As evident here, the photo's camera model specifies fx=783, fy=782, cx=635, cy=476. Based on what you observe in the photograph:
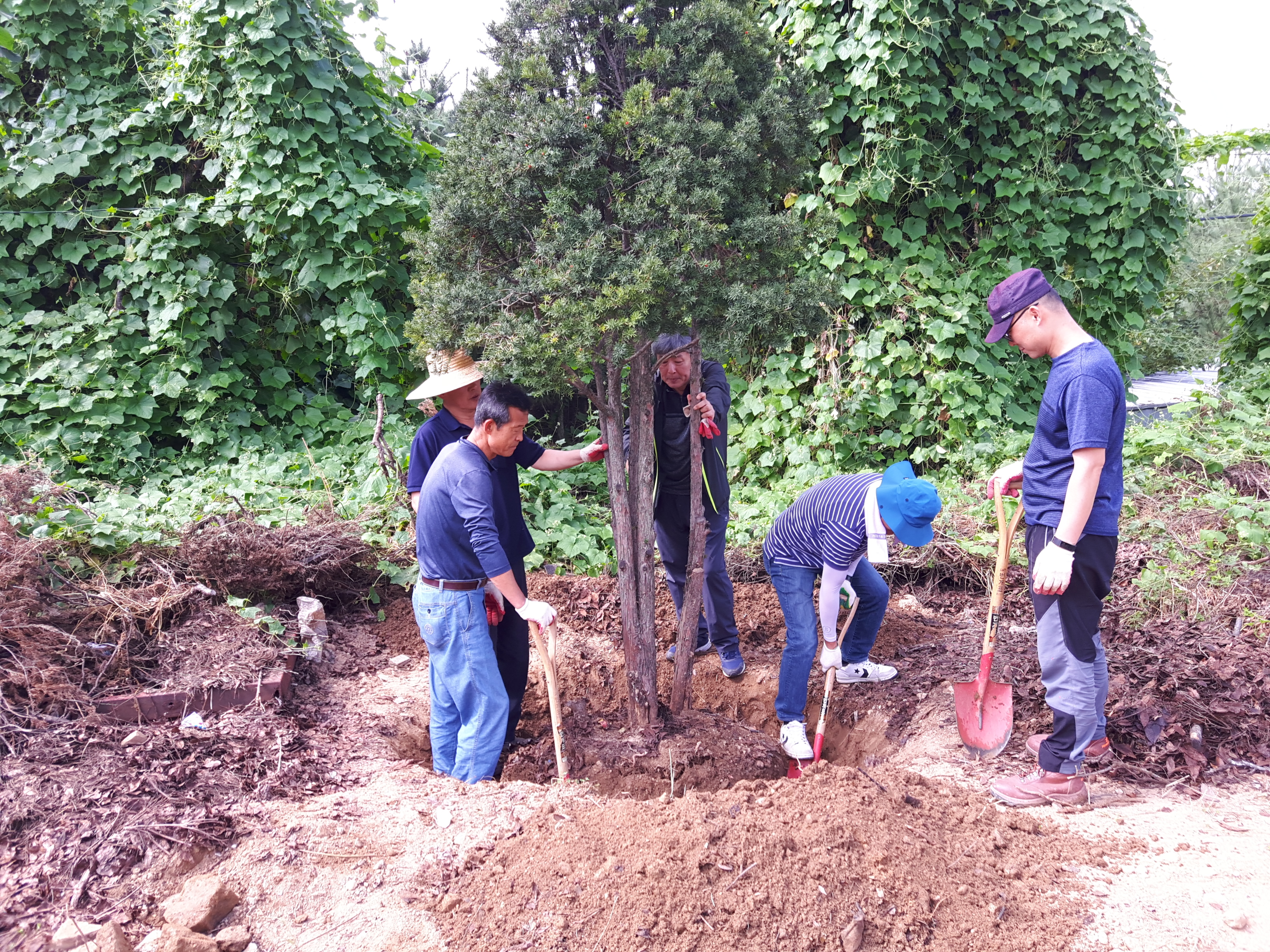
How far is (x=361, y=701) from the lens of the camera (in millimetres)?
4238

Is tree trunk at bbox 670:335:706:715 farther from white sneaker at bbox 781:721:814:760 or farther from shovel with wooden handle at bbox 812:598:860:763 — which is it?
shovel with wooden handle at bbox 812:598:860:763

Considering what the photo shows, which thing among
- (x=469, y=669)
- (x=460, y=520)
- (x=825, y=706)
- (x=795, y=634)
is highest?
(x=460, y=520)

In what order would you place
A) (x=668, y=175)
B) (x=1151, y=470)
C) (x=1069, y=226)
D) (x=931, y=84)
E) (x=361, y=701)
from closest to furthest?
(x=668, y=175)
(x=361, y=701)
(x=1151, y=470)
(x=931, y=84)
(x=1069, y=226)

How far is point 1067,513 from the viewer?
293 centimetres

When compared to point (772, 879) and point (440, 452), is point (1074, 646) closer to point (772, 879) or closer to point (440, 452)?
point (772, 879)

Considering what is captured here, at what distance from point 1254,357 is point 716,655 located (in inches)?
328

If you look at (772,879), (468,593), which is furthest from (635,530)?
(772,879)

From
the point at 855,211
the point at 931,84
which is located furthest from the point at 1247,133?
the point at 855,211

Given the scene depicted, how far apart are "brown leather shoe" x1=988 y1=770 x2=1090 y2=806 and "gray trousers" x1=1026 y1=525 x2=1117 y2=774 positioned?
4cm

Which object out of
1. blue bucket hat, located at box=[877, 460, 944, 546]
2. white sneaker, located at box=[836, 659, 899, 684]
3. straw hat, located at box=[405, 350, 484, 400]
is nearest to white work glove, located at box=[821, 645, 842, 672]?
white sneaker, located at box=[836, 659, 899, 684]

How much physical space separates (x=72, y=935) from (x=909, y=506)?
3.24 m

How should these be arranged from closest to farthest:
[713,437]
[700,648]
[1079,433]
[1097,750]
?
1. [1079,433]
2. [1097,750]
3. [713,437]
4. [700,648]

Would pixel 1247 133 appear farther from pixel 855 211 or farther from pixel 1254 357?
pixel 855 211

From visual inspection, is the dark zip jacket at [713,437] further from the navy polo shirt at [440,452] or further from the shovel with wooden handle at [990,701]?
the shovel with wooden handle at [990,701]
